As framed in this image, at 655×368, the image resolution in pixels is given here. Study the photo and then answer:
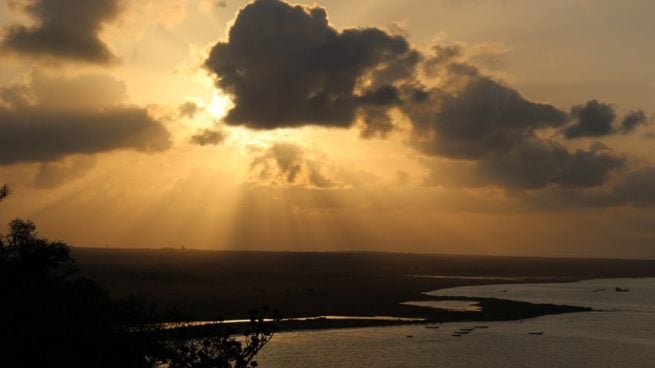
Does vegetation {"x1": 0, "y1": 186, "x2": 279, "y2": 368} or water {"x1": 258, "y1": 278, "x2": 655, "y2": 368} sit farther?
water {"x1": 258, "y1": 278, "x2": 655, "y2": 368}

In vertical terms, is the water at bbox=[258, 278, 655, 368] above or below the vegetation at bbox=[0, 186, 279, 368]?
below

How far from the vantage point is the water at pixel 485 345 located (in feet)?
253

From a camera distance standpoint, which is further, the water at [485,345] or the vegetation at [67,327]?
the water at [485,345]

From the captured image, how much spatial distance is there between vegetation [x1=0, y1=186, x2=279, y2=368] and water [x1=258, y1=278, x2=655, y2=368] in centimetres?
2795

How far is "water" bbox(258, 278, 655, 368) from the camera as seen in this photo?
253 ft

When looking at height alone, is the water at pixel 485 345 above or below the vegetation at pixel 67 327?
below

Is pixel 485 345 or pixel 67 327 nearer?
pixel 67 327

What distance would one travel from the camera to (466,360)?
259ft

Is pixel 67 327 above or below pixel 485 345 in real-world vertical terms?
above

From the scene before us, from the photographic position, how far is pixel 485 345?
89438 mm

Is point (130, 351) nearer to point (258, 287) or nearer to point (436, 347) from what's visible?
point (436, 347)

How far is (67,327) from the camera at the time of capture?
38.7 meters

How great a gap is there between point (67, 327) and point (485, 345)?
6236 centimetres

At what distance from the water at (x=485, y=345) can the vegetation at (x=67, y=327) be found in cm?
2795
